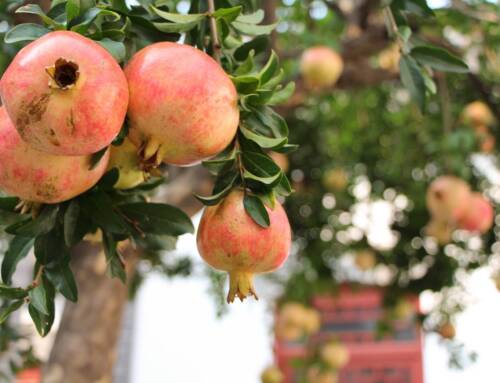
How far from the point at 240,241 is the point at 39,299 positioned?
198 mm

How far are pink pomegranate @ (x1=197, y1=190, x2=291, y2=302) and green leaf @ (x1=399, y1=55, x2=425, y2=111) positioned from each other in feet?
0.96

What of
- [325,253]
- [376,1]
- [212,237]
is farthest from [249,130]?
[325,253]

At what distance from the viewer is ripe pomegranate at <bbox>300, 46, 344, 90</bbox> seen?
1.94 m

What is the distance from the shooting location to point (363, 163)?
2.69 m

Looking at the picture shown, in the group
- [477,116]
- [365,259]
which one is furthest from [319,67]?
[365,259]

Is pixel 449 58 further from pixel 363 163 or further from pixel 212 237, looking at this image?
pixel 363 163

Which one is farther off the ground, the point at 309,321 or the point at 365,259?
the point at 365,259

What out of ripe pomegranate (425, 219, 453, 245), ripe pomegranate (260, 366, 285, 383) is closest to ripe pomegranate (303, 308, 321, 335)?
ripe pomegranate (260, 366, 285, 383)

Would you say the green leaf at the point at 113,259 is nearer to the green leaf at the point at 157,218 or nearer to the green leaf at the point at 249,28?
the green leaf at the point at 157,218

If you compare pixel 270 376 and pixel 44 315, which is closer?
pixel 44 315

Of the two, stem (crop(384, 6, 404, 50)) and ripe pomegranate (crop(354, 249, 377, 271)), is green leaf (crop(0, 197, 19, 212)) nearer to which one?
stem (crop(384, 6, 404, 50))

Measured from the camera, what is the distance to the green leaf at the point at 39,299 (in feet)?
2.02

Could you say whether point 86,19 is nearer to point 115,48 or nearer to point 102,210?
point 115,48

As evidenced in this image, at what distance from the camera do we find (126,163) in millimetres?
646
